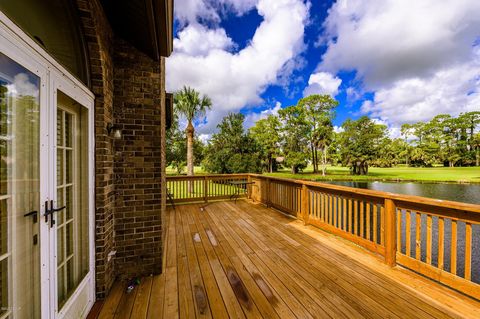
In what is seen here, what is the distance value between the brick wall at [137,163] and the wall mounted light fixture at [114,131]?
121mm

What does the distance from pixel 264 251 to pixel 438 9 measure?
9.16 metres

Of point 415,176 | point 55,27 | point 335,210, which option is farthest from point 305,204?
point 415,176

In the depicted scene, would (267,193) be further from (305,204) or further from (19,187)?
(19,187)

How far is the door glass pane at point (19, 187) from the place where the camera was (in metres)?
0.93

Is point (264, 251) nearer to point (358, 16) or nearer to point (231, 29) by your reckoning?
point (358, 16)

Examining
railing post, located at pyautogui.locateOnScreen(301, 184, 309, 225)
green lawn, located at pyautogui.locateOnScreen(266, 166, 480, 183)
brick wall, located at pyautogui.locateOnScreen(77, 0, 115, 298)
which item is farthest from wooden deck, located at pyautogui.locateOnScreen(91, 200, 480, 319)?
green lawn, located at pyautogui.locateOnScreen(266, 166, 480, 183)

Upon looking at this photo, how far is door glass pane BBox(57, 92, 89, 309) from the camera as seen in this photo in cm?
146

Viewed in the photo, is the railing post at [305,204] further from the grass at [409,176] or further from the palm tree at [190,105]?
the grass at [409,176]

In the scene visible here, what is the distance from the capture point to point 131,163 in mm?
2316

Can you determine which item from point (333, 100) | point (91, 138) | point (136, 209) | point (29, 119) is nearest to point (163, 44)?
point (91, 138)

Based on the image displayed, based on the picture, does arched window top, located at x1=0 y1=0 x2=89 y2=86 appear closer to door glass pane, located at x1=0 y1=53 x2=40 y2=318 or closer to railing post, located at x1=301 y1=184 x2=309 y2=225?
door glass pane, located at x1=0 y1=53 x2=40 y2=318

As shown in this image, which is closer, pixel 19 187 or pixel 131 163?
pixel 19 187

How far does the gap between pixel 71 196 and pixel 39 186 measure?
51cm

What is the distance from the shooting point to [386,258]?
8.34ft
